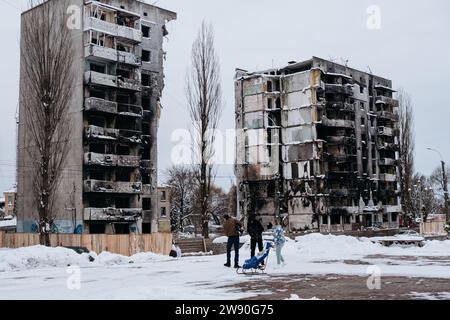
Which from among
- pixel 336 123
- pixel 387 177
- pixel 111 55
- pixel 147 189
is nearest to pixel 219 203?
pixel 387 177

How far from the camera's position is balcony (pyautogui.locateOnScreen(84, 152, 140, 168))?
49.2 metres

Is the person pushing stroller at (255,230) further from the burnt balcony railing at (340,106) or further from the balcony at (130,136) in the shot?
the burnt balcony railing at (340,106)

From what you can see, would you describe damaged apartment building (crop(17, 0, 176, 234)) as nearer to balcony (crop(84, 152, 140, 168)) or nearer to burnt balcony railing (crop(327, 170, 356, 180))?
balcony (crop(84, 152, 140, 168))

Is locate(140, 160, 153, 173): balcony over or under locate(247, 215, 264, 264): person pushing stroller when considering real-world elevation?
over

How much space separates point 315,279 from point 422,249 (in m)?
16.1

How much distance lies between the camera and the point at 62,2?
5034cm

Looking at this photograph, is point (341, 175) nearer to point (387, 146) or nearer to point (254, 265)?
point (387, 146)

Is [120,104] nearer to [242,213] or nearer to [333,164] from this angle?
[242,213]

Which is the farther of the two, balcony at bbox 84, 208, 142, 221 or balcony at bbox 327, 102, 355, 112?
balcony at bbox 327, 102, 355, 112

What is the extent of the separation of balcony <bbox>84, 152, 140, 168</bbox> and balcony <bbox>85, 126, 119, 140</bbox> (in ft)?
5.16

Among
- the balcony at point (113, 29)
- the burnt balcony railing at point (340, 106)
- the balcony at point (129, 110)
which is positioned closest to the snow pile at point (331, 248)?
the balcony at point (129, 110)

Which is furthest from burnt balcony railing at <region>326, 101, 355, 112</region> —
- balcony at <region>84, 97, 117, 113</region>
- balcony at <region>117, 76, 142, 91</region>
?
balcony at <region>84, 97, 117, 113</region>

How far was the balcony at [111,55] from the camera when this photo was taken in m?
50.5

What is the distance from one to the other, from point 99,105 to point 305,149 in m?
30.4
